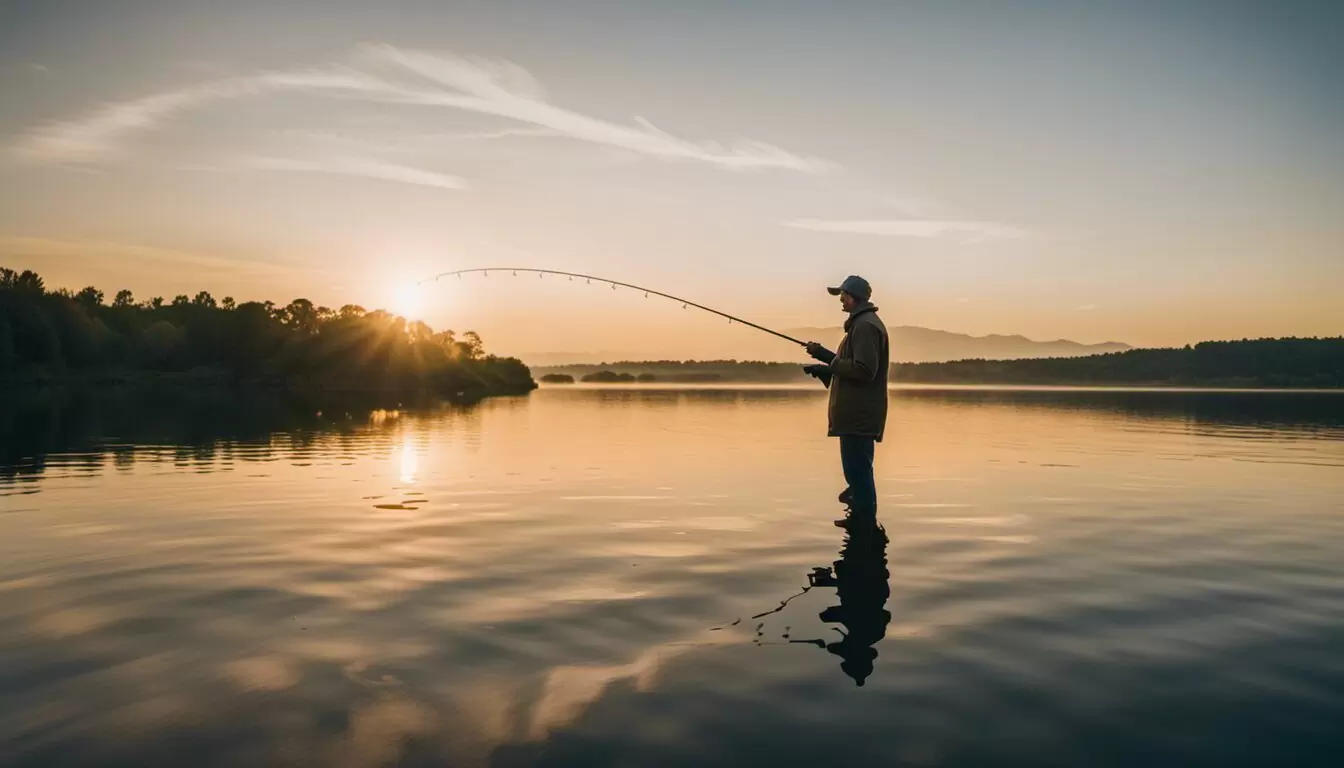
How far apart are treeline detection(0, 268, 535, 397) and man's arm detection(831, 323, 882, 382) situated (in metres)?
111

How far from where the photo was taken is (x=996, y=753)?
4781 mm

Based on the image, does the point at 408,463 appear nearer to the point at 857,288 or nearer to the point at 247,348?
the point at 857,288

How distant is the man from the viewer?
36.8 feet

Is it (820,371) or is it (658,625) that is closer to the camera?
(658,625)

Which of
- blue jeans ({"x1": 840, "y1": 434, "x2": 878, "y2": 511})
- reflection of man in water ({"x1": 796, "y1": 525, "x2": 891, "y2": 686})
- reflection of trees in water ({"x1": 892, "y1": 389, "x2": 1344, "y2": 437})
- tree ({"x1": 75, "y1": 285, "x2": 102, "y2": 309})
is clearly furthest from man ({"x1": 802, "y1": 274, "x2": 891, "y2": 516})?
tree ({"x1": 75, "y1": 285, "x2": 102, "y2": 309})

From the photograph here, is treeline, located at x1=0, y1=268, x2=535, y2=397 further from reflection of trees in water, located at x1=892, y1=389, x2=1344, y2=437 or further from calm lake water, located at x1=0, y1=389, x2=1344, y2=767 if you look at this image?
calm lake water, located at x1=0, y1=389, x2=1344, y2=767

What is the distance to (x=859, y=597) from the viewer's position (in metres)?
8.30

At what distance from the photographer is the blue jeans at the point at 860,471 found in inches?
448

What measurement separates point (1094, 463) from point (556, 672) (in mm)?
20764

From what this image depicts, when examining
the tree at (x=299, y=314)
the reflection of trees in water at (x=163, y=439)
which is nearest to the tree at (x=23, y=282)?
the tree at (x=299, y=314)

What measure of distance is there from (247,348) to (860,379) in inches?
6162

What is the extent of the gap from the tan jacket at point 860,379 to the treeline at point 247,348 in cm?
11109

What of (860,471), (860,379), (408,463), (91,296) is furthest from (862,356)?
(91,296)

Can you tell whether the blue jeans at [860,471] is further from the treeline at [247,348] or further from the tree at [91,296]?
the tree at [91,296]
